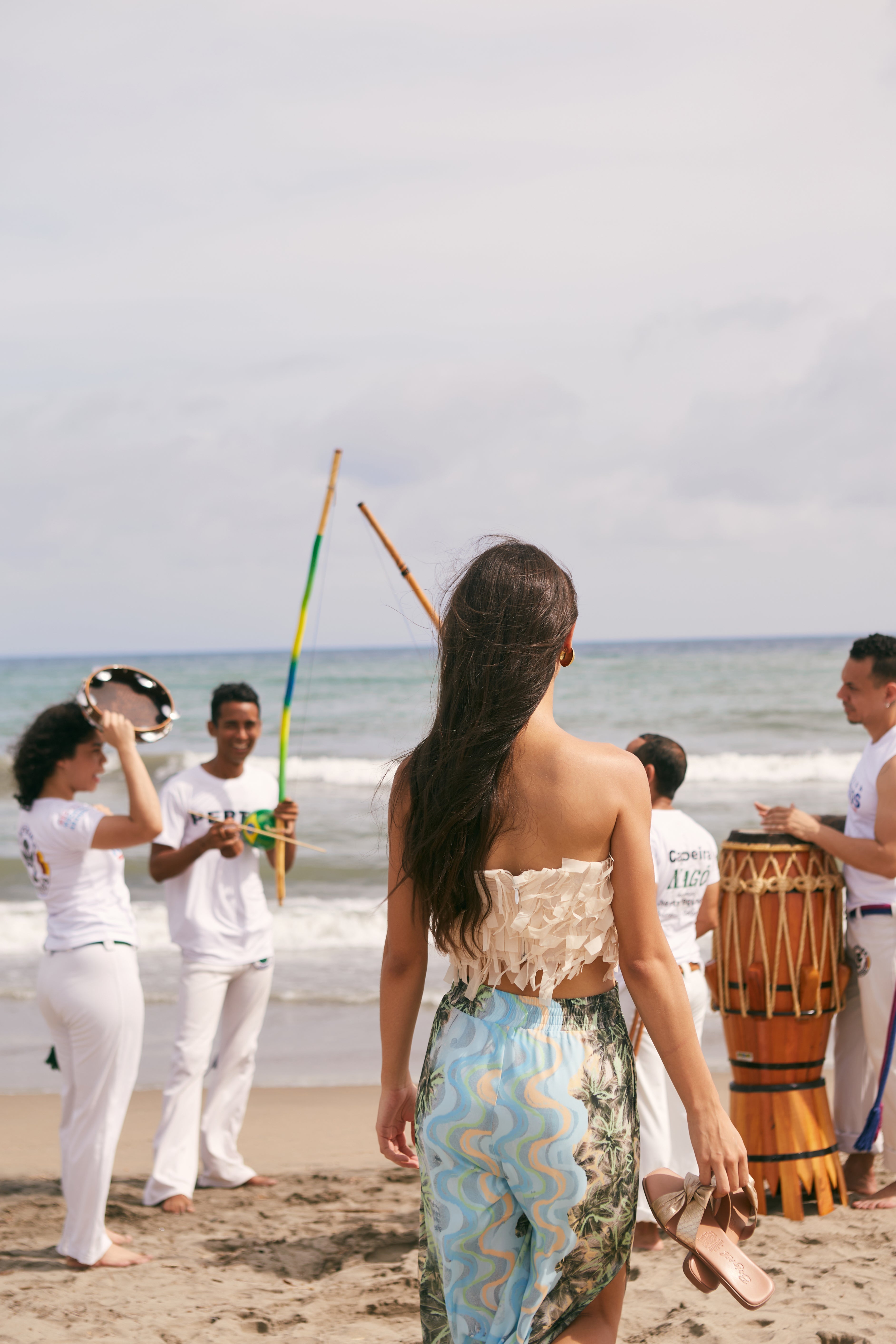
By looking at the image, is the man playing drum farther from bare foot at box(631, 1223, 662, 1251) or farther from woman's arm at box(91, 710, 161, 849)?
woman's arm at box(91, 710, 161, 849)

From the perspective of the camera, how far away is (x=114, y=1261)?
3.87m

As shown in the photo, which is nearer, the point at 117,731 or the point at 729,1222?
the point at 729,1222

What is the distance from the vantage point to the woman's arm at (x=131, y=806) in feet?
12.2

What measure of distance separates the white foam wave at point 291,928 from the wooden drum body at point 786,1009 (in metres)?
4.47

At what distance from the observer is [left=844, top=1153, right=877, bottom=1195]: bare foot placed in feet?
14.5

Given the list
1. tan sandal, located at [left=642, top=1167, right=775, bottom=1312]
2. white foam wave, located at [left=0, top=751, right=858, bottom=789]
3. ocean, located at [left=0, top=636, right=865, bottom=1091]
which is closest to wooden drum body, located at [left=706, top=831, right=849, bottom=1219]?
ocean, located at [left=0, top=636, right=865, bottom=1091]

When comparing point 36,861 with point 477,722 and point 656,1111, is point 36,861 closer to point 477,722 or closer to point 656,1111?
point 656,1111

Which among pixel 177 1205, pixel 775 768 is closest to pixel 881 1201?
pixel 177 1205

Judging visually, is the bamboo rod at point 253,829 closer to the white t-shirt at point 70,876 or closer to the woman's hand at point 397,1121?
the white t-shirt at point 70,876

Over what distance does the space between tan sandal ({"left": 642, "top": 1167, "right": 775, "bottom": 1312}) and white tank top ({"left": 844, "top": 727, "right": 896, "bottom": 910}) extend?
2.45 metres

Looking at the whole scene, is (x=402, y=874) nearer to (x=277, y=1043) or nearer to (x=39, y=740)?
(x=39, y=740)

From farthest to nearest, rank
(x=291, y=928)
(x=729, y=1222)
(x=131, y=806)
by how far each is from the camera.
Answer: (x=291, y=928)
(x=131, y=806)
(x=729, y=1222)

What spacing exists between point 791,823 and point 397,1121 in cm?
244

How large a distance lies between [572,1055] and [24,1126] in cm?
440
